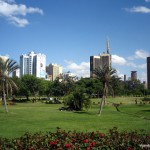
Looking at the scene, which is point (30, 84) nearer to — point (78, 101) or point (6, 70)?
point (78, 101)

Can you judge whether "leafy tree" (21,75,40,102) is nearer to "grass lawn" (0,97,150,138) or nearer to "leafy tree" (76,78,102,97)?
"leafy tree" (76,78,102,97)

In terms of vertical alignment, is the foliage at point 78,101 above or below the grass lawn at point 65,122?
above

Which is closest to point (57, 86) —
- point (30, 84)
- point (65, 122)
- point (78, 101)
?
point (30, 84)

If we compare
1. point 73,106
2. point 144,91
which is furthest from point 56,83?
point 73,106

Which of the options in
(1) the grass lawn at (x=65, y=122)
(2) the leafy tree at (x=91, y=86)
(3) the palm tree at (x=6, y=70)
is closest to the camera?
(1) the grass lawn at (x=65, y=122)

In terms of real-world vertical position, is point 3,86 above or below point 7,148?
above

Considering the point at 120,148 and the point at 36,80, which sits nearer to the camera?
the point at 120,148

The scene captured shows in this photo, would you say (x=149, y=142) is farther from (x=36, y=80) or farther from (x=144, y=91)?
(x=144, y=91)

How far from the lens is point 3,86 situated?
54.9 metres

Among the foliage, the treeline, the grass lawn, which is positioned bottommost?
the grass lawn

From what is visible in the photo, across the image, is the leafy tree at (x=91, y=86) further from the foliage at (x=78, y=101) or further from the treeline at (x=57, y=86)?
the foliage at (x=78, y=101)

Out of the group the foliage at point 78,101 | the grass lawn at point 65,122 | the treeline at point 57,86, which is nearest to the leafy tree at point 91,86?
the treeline at point 57,86

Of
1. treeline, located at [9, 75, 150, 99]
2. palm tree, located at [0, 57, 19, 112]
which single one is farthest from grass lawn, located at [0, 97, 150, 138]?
treeline, located at [9, 75, 150, 99]

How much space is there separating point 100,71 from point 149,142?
39.1 m
